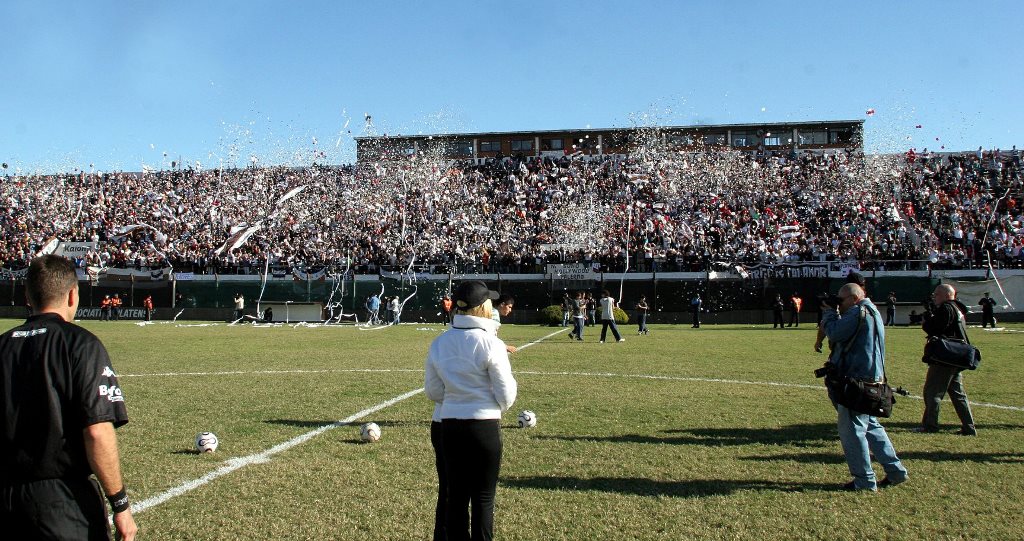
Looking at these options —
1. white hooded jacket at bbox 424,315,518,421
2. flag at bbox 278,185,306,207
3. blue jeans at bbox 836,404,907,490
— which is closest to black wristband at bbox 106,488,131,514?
white hooded jacket at bbox 424,315,518,421

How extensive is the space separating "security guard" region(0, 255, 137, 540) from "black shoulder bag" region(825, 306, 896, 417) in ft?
17.9

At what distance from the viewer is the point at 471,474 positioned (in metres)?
4.46

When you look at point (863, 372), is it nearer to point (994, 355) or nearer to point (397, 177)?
point (994, 355)

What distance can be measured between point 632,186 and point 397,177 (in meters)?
16.7

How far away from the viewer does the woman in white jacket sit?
4.45m

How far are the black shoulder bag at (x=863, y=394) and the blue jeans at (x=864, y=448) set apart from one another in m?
0.20

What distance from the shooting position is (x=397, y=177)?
53.7 m

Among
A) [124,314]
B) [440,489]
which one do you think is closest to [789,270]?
[440,489]

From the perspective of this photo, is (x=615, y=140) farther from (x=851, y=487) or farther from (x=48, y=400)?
(x=48, y=400)

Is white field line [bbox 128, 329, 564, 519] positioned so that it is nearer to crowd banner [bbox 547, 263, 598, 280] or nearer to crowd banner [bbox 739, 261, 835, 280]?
crowd banner [bbox 547, 263, 598, 280]

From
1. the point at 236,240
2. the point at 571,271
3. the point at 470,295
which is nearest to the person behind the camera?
the point at 470,295

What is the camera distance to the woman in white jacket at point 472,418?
4.45 meters

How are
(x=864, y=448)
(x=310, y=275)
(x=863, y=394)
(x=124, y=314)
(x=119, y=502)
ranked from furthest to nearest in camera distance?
(x=124, y=314)
(x=310, y=275)
(x=864, y=448)
(x=863, y=394)
(x=119, y=502)

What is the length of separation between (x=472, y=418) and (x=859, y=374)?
372cm
